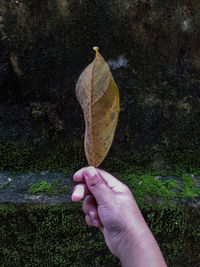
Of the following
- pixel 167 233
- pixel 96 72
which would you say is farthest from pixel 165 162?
pixel 96 72

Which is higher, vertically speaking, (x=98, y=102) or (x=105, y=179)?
(x=98, y=102)

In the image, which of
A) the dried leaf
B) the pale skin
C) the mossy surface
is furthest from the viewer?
the mossy surface

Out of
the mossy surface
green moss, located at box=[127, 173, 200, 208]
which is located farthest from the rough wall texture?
the mossy surface

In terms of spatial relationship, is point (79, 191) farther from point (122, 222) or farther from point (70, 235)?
point (70, 235)

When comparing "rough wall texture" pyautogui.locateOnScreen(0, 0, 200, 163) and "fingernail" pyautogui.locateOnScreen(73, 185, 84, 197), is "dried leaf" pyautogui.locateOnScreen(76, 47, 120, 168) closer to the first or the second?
"fingernail" pyautogui.locateOnScreen(73, 185, 84, 197)

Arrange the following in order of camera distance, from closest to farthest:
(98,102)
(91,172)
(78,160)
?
(98,102)
(91,172)
(78,160)

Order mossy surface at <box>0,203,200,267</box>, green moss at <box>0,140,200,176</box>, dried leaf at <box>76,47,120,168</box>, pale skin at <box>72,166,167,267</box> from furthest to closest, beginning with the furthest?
green moss at <box>0,140,200,176</box>
mossy surface at <box>0,203,200,267</box>
pale skin at <box>72,166,167,267</box>
dried leaf at <box>76,47,120,168</box>

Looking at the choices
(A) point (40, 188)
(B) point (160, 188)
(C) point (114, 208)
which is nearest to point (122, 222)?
(C) point (114, 208)
